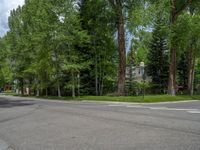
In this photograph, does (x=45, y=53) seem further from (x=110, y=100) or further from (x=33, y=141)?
(x=33, y=141)

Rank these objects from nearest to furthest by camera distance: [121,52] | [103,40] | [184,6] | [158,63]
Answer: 1. [121,52]
2. [184,6]
3. [103,40]
4. [158,63]

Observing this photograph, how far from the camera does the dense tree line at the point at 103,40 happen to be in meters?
32.1

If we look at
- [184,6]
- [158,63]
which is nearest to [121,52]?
[184,6]

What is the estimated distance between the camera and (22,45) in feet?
166

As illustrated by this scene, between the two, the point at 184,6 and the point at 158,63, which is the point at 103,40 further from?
the point at 158,63

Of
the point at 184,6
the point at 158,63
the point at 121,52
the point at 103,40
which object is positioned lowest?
the point at 158,63

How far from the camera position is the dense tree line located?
105ft

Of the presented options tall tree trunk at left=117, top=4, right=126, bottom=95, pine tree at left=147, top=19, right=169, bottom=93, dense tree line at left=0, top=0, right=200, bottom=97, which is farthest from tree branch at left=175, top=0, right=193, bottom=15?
pine tree at left=147, top=19, right=169, bottom=93

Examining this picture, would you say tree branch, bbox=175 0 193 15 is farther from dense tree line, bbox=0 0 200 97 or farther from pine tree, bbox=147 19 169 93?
pine tree, bbox=147 19 169 93

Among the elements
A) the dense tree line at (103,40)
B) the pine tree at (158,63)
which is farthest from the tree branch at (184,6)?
the pine tree at (158,63)

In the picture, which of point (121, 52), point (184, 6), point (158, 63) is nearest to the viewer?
point (121, 52)

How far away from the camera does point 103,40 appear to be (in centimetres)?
3928

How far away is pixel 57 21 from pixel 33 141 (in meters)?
29.1

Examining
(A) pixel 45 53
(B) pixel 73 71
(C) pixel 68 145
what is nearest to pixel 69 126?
(C) pixel 68 145
